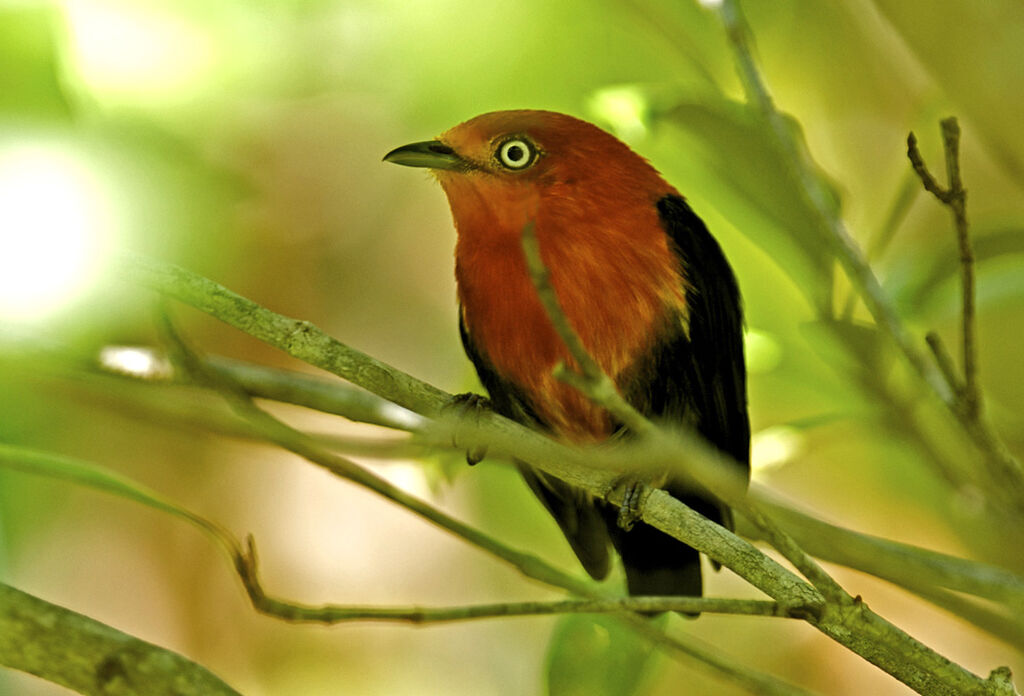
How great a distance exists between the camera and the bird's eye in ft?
9.25

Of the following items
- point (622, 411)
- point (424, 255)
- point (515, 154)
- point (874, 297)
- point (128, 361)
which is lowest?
point (622, 411)

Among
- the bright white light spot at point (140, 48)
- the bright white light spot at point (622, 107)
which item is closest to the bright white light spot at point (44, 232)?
the bright white light spot at point (140, 48)

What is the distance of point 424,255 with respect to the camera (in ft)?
13.8

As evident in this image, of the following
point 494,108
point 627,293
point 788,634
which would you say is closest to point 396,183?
point 494,108

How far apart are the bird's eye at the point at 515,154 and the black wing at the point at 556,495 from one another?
0.40 m

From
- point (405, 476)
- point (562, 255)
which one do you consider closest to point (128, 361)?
point (562, 255)

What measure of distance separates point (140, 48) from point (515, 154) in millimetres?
880

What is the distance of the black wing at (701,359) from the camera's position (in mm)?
2719

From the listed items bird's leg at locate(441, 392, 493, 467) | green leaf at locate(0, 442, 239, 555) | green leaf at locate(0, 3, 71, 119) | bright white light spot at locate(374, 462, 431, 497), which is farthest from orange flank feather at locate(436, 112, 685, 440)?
bright white light spot at locate(374, 462, 431, 497)

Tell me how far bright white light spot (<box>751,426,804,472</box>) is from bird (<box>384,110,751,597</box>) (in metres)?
0.04

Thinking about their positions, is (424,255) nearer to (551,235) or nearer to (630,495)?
(551,235)

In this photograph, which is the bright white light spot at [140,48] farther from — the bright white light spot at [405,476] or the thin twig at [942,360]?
the bright white light spot at [405,476]

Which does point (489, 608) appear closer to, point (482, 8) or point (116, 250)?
point (116, 250)

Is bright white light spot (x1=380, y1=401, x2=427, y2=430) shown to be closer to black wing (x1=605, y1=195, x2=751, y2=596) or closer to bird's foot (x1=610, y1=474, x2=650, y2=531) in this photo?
bird's foot (x1=610, y1=474, x2=650, y2=531)
